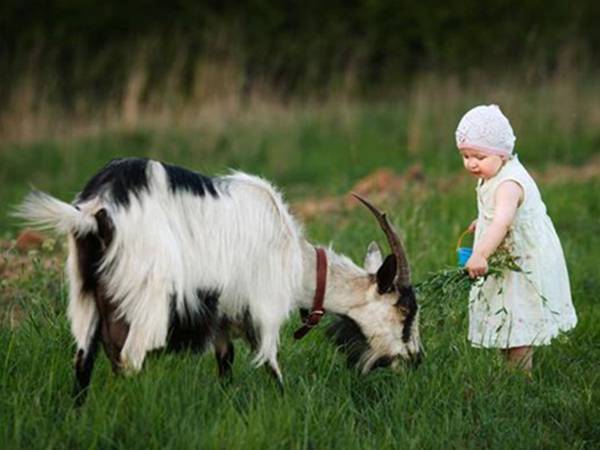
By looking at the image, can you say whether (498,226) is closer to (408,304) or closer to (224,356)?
(408,304)

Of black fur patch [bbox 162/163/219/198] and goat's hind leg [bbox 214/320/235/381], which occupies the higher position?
black fur patch [bbox 162/163/219/198]

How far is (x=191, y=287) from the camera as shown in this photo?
4559 mm

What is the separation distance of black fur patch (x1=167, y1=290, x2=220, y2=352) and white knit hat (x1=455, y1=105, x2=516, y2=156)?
4.94 ft

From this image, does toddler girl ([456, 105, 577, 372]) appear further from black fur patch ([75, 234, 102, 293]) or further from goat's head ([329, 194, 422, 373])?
black fur patch ([75, 234, 102, 293])

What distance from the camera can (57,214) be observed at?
170 inches

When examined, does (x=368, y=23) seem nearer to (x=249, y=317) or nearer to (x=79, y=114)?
(x=79, y=114)

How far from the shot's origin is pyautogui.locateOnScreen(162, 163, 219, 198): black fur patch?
15.2 feet

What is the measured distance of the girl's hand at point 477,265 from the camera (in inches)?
210

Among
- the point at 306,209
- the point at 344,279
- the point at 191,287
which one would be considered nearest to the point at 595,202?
the point at 306,209

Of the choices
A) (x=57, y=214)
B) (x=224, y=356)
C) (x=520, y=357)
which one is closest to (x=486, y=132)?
(x=520, y=357)

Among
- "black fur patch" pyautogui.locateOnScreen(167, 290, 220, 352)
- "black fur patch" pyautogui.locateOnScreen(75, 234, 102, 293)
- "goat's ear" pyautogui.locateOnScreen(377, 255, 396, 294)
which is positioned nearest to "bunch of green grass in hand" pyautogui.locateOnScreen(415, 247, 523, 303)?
"goat's ear" pyautogui.locateOnScreen(377, 255, 396, 294)

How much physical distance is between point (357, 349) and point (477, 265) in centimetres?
66

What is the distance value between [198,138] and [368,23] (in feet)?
21.5

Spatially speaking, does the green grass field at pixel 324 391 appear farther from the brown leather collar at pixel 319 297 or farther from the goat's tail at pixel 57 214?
the goat's tail at pixel 57 214
